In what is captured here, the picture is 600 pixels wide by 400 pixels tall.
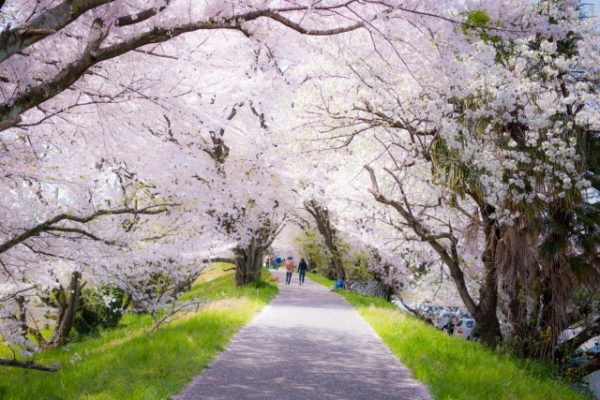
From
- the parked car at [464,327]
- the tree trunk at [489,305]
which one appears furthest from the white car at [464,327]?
the tree trunk at [489,305]

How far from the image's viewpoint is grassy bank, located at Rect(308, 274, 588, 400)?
7195 millimetres

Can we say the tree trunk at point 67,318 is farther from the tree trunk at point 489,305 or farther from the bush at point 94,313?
the tree trunk at point 489,305

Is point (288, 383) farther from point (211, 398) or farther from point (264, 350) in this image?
point (264, 350)

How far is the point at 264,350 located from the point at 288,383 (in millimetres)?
2364

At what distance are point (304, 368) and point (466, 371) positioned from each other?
93.5 inches

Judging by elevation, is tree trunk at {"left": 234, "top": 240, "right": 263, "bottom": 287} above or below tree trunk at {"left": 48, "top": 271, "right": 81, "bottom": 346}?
above

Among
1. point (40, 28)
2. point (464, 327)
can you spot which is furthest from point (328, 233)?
point (40, 28)


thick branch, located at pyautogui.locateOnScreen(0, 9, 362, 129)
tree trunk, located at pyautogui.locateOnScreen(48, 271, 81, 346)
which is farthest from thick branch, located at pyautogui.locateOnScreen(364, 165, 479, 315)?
tree trunk, located at pyautogui.locateOnScreen(48, 271, 81, 346)

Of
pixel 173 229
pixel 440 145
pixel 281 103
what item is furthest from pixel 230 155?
pixel 440 145

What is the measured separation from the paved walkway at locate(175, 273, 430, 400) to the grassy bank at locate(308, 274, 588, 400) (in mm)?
244

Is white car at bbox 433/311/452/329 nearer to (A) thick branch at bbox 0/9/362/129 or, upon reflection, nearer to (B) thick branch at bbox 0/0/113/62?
(A) thick branch at bbox 0/9/362/129

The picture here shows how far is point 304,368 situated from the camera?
26.8 feet

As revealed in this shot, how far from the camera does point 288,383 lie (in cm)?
714

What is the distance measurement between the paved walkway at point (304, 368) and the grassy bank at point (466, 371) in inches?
9.6
